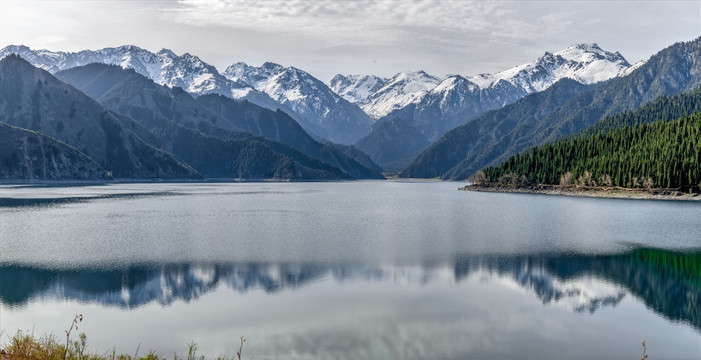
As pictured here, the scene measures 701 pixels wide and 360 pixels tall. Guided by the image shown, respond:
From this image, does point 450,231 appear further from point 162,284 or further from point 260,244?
point 162,284

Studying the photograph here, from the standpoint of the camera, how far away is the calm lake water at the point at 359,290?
3475cm

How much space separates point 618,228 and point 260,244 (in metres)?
63.9

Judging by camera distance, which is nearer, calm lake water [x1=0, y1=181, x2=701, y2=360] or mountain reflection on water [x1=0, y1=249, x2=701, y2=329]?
calm lake water [x1=0, y1=181, x2=701, y2=360]

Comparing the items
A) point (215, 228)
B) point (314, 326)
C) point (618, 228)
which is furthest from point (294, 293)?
point (618, 228)

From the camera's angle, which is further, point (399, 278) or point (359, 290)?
point (399, 278)

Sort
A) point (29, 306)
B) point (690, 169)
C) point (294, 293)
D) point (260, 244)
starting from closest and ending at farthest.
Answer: point (29, 306), point (294, 293), point (260, 244), point (690, 169)

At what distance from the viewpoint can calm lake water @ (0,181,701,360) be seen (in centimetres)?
3475

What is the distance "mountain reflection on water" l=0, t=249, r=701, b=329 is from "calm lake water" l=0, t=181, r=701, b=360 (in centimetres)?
27

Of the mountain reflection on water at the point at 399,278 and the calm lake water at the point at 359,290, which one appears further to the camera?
the mountain reflection on water at the point at 399,278

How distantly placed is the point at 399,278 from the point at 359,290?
653 centimetres

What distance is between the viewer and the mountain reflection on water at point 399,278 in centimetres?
4566

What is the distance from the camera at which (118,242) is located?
75.2 meters

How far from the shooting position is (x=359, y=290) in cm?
4809

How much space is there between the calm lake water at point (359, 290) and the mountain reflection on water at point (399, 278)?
0.87 feet
